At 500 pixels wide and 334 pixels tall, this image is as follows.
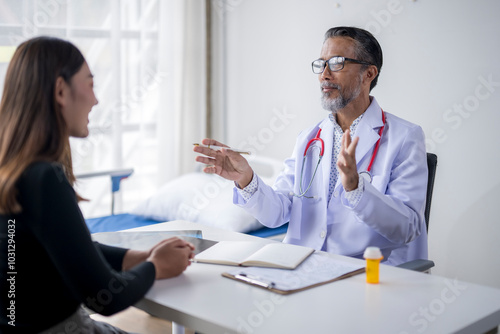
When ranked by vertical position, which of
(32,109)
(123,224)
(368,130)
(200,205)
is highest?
(32,109)

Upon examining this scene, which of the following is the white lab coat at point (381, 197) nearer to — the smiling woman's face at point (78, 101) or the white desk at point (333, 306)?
the white desk at point (333, 306)

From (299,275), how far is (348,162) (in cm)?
41

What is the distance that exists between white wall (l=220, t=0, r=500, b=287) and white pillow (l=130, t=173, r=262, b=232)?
0.75 meters

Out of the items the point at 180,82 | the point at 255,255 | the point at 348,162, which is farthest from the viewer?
the point at 180,82

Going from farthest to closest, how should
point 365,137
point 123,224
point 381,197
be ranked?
point 123,224 < point 365,137 < point 381,197

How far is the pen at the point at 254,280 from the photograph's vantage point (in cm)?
150

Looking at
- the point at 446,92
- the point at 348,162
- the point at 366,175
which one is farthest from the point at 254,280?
the point at 446,92

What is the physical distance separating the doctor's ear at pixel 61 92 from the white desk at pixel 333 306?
50cm

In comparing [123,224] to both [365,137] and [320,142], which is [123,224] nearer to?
[320,142]

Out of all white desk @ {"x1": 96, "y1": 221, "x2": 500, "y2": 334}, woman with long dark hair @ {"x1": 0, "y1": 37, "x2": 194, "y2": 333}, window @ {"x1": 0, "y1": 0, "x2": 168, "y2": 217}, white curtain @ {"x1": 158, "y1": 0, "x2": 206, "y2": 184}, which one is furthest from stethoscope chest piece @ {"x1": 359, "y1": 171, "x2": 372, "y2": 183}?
white curtain @ {"x1": 158, "y1": 0, "x2": 206, "y2": 184}

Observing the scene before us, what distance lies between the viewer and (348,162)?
1.81m

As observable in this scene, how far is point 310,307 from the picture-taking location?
1.38m

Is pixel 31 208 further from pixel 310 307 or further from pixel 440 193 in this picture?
pixel 440 193

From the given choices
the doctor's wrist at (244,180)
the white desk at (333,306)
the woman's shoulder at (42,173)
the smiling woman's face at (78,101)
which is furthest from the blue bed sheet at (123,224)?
the woman's shoulder at (42,173)
